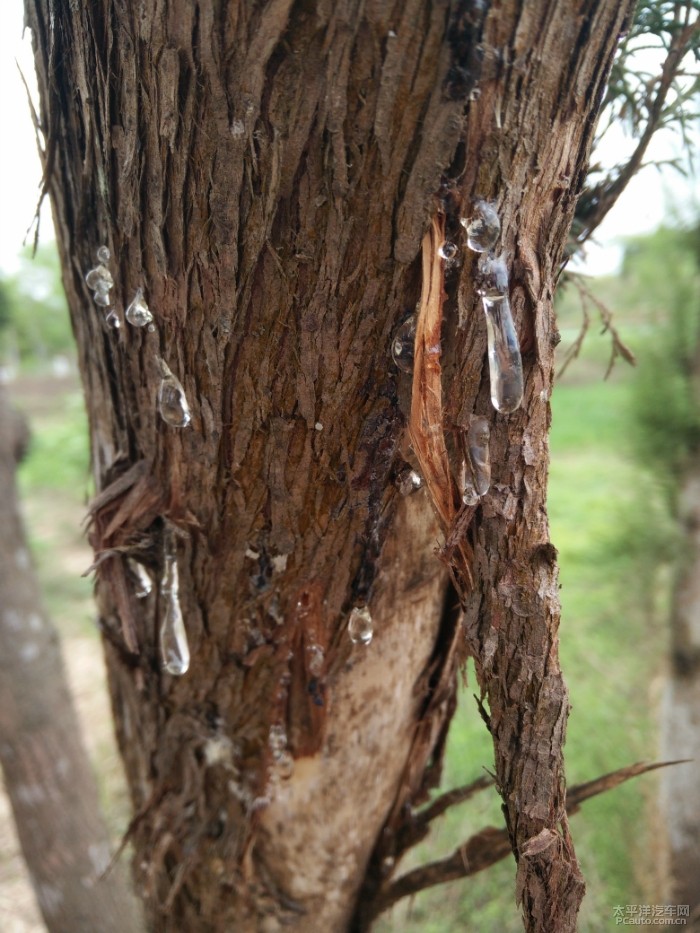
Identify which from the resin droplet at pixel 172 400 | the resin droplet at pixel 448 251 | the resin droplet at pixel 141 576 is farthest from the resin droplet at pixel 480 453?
the resin droplet at pixel 141 576

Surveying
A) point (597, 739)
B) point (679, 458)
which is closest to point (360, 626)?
point (679, 458)

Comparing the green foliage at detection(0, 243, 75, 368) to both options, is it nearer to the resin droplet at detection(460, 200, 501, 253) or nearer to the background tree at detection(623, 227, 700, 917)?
the background tree at detection(623, 227, 700, 917)

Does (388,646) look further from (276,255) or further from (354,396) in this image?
(276,255)

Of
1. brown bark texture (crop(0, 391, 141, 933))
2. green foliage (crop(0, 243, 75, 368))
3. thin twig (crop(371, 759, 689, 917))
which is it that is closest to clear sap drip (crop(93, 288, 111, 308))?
thin twig (crop(371, 759, 689, 917))

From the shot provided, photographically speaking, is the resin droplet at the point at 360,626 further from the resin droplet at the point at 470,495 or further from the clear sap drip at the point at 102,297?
the clear sap drip at the point at 102,297

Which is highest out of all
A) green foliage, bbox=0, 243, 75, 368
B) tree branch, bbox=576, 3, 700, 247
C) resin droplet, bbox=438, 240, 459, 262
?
green foliage, bbox=0, 243, 75, 368

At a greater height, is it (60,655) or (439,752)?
(439,752)

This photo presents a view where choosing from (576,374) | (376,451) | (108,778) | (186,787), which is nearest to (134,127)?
(376,451)
